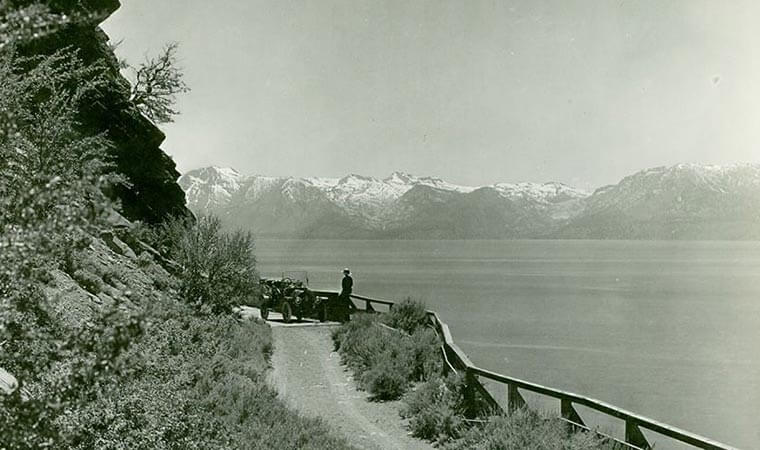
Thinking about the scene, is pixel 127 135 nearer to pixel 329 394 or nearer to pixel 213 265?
pixel 213 265

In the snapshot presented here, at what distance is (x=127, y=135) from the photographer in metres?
30.7

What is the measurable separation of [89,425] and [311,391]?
952cm

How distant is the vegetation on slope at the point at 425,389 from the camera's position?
10.6 m

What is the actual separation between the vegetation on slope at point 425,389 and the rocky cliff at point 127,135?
13.2m

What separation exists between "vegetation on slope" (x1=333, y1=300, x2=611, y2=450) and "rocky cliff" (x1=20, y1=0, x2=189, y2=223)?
13188 millimetres

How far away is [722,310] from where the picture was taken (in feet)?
233

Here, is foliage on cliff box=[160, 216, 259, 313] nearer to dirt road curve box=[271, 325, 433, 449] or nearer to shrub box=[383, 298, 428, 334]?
dirt road curve box=[271, 325, 433, 449]

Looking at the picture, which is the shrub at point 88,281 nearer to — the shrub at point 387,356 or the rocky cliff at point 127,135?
the shrub at point 387,356

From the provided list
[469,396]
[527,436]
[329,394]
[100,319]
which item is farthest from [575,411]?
[100,319]

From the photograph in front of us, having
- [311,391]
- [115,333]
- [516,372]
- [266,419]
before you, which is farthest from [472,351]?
[115,333]

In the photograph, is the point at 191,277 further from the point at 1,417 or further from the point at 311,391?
the point at 1,417


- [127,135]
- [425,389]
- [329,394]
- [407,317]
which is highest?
[127,135]

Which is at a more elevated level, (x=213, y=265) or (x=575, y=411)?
(x=213, y=265)

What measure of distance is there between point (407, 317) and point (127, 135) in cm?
1670
